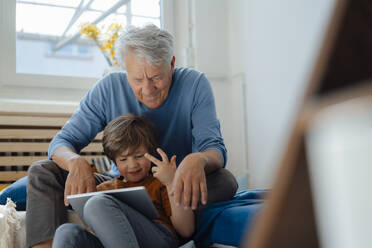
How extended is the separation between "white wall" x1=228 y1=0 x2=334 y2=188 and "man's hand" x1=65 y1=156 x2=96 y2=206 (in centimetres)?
125

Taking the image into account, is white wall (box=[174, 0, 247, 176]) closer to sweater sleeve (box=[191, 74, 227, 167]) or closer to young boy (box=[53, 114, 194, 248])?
sweater sleeve (box=[191, 74, 227, 167])

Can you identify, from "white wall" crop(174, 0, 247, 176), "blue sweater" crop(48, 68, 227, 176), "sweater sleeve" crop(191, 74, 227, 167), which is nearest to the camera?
"sweater sleeve" crop(191, 74, 227, 167)

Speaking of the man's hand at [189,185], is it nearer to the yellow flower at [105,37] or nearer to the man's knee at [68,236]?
the man's knee at [68,236]

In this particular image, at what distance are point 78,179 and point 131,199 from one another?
197mm

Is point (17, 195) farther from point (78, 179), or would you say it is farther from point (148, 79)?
point (148, 79)

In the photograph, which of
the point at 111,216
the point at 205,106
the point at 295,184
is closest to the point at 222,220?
the point at 111,216

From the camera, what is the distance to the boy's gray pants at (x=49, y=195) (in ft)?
3.92

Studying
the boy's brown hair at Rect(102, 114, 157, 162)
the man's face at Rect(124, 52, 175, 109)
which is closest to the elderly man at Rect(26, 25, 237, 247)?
the man's face at Rect(124, 52, 175, 109)

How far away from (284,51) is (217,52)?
0.64 metres

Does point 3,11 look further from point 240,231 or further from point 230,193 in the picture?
point 240,231

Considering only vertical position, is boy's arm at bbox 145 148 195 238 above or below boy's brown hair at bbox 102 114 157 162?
below

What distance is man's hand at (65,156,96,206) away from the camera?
123 cm

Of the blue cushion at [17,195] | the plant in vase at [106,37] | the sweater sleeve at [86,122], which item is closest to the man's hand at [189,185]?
the sweater sleeve at [86,122]

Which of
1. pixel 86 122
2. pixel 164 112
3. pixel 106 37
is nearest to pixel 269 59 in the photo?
pixel 106 37
